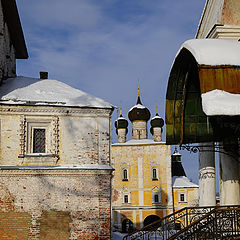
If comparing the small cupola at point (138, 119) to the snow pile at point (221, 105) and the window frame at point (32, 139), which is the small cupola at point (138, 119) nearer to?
the window frame at point (32, 139)

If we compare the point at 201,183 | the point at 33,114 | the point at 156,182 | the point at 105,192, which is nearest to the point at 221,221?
the point at 201,183

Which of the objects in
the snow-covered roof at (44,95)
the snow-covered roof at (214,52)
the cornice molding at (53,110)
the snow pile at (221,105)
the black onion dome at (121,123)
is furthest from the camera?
the black onion dome at (121,123)

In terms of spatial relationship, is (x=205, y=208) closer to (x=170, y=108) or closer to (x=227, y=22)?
(x=170, y=108)

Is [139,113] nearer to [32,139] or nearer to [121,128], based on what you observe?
[121,128]

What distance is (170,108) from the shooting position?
471 inches

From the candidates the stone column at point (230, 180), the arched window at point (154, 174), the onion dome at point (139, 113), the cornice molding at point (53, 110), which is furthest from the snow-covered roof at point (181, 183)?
the stone column at point (230, 180)

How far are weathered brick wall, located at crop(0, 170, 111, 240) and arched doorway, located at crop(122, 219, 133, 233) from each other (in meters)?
26.6

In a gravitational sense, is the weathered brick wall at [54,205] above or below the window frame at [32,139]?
below

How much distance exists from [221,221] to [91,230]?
5.75 m

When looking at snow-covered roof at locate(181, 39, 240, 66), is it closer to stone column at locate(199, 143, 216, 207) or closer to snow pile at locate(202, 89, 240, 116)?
snow pile at locate(202, 89, 240, 116)

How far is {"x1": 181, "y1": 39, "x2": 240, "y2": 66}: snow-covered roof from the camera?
9109mm

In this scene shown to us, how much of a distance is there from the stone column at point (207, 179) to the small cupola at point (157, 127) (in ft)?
99.0

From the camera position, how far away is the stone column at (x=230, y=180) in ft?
35.9

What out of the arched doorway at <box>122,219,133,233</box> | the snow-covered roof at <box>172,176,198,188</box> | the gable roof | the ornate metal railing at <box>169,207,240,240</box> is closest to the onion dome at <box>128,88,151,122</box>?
the snow-covered roof at <box>172,176,198,188</box>
